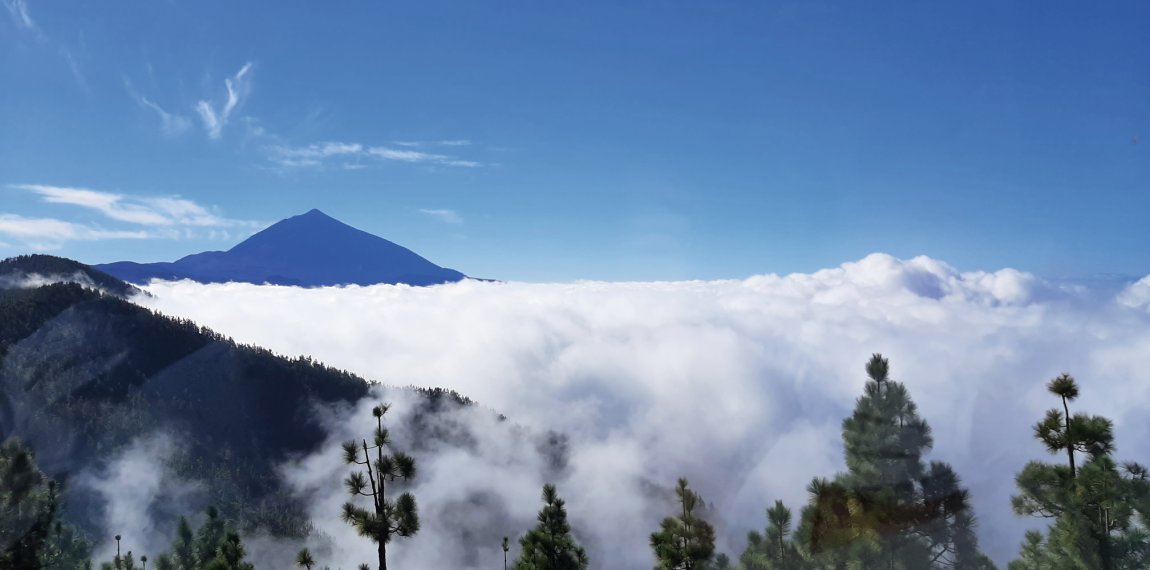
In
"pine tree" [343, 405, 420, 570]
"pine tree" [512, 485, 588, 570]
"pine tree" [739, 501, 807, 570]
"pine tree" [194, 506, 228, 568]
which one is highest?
"pine tree" [343, 405, 420, 570]

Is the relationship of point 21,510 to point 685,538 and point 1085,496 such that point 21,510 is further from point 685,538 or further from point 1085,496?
point 1085,496

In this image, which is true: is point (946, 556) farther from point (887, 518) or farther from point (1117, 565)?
point (1117, 565)

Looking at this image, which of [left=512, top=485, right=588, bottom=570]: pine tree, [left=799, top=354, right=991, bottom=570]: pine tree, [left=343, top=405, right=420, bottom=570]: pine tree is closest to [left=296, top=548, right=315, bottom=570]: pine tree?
[left=343, top=405, right=420, bottom=570]: pine tree

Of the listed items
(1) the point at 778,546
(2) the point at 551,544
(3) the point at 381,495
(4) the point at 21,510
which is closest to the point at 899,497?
(1) the point at 778,546

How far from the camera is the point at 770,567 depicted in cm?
1862

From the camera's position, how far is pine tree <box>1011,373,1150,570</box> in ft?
42.4

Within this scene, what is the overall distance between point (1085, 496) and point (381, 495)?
622 inches

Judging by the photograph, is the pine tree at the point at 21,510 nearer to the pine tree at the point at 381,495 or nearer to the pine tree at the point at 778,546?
the pine tree at the point at 381,495

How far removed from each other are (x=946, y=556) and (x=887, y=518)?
6.30 feet

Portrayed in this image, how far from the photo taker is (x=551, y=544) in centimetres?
2369

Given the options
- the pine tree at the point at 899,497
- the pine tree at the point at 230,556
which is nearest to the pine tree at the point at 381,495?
the pine tree at the point at 230,556

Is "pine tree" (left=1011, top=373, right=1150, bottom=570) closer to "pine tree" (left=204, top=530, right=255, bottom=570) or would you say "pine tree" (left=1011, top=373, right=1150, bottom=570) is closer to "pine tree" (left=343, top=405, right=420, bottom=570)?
"pine tree" (left=343, top=405, right=420, bottom=570)

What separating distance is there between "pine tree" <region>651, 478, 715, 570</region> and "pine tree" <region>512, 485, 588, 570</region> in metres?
5.88

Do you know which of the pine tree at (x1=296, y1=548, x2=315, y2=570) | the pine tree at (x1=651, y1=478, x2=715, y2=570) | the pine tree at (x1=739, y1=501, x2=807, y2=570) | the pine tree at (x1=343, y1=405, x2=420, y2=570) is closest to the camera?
the pine tree at (x1=343, y1=405, x2=420, y2=570)
